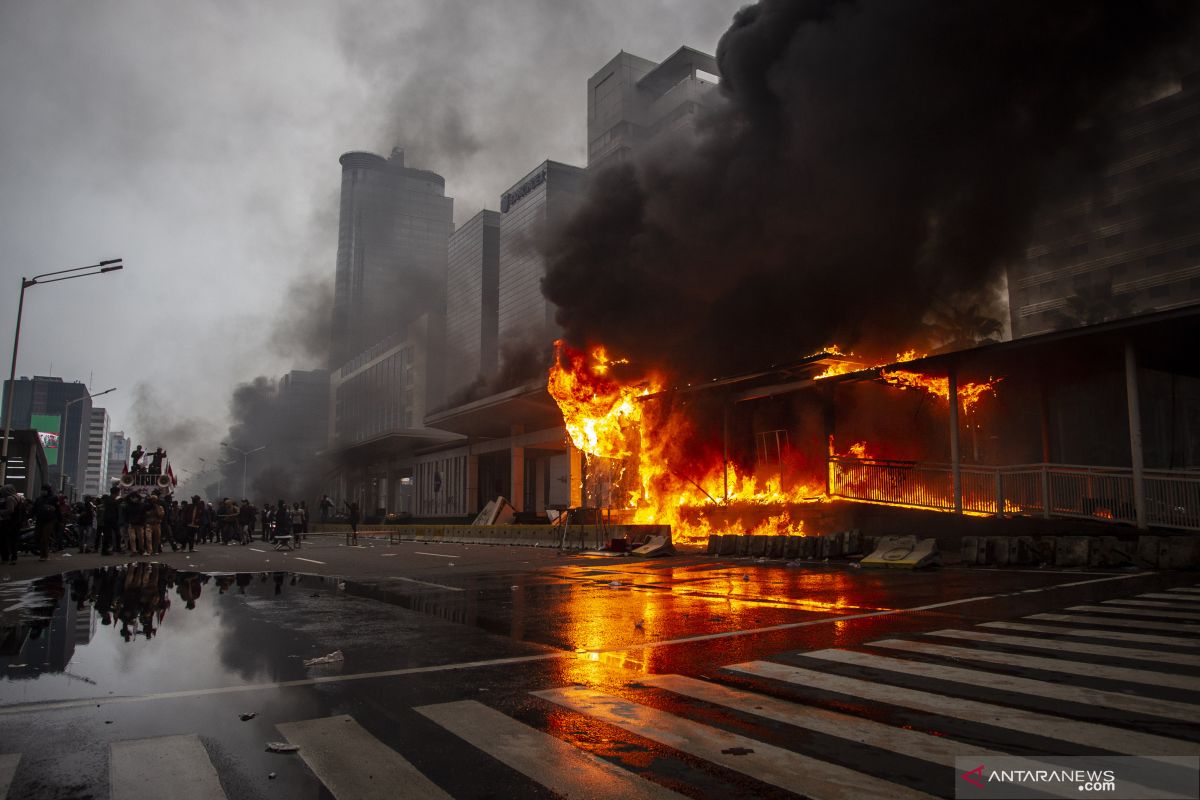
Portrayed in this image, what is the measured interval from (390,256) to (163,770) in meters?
179

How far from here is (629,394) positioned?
1053 inches

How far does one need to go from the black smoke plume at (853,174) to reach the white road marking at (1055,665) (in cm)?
1800

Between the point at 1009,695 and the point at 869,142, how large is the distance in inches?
775

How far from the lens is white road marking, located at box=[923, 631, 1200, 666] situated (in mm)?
5617

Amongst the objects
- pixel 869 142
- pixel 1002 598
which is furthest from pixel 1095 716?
pixel 869 142

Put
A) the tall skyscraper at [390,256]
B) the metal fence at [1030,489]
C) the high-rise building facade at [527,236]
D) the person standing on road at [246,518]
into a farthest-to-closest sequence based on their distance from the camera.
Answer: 1. the tall skyscraper at [390,256]
2. the high-rise building facade at [527,236]
3. the person standing on road at [246,518]
4. the metal fence at [1030,489]

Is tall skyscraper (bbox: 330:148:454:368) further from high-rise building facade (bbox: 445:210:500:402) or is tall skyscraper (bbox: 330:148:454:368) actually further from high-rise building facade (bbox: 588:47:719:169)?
high-rise building facade (bbox: 588:47:719:169)

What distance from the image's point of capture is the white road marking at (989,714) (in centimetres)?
363

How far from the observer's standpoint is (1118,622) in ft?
24.2

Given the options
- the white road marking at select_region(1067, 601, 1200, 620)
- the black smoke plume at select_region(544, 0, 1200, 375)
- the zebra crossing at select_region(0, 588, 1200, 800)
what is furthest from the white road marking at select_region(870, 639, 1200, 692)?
the black smoke plume at select_region(544, 0, 1200, 375)

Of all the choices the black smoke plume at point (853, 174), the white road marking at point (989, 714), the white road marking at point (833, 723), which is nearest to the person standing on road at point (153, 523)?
the black smoke plume at point (853, 174)

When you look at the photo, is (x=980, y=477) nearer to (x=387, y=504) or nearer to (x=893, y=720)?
(x=893, y=720)

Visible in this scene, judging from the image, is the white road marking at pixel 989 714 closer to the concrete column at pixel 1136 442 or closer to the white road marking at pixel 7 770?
the white road marking at pixel 7 770

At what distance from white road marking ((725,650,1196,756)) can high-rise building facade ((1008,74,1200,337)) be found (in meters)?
68.0
